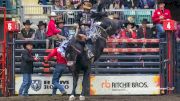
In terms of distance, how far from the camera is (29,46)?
16.9 m

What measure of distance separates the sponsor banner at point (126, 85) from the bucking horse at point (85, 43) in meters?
1.01

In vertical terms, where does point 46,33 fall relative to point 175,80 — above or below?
above

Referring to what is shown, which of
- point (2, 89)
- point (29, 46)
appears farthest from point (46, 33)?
point (2, 89)

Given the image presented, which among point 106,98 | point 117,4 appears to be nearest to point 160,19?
point 117,4

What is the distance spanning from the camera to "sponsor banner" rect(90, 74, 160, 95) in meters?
17.3

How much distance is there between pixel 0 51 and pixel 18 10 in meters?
5.22

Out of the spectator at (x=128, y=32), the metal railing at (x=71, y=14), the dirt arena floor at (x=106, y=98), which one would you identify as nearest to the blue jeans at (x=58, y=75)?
the dirt arena floor at (x=106, y=98)

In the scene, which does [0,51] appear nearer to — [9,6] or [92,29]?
[92,29]

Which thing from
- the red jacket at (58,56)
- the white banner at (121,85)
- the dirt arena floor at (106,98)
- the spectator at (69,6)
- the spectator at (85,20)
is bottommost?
the dirt arena floor at (106,98)

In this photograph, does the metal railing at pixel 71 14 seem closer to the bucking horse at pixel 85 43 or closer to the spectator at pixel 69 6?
the spectator at pixel 69 6

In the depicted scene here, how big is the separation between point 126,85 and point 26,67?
2.93m

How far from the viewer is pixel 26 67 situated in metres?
16.9

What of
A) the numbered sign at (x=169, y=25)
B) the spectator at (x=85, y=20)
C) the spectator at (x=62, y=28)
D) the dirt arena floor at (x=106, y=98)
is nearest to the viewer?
the spectator at (x=85, y=20)

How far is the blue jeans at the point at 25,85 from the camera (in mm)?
16812
